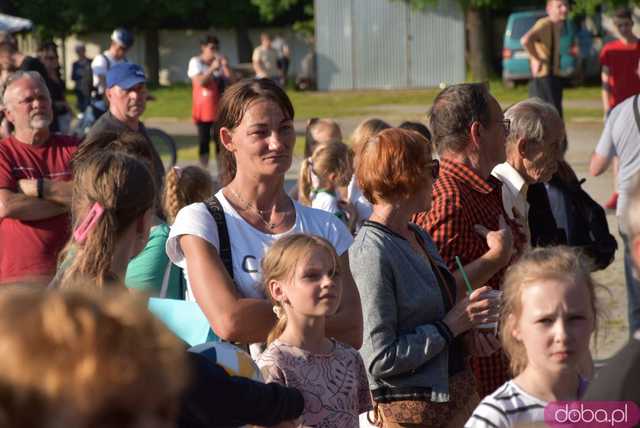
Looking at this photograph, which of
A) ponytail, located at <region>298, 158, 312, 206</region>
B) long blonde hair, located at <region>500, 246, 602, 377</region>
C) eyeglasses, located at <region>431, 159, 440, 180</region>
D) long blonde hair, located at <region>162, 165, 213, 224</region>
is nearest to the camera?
long blonde hair, located at <region>500, 246, 602, 377</region>

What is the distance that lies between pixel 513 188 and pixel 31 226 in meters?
2.44

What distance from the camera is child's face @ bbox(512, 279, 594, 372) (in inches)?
124

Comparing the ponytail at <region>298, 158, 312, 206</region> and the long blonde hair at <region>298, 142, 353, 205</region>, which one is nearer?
the long blonde hair at <region>298, 142, 353, 205</region>

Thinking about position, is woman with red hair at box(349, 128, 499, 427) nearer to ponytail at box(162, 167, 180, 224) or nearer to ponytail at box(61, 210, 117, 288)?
ponytail at box(61, 210, 117, 288)

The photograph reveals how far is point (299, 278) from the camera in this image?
3.87 m

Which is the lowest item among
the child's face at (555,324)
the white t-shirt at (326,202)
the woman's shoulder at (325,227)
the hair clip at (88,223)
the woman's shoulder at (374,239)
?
the white t-shirt at (326,202)

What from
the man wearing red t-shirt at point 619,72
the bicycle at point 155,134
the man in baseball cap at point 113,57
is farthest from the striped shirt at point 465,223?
the man wearing red t-shirt at point 619,72

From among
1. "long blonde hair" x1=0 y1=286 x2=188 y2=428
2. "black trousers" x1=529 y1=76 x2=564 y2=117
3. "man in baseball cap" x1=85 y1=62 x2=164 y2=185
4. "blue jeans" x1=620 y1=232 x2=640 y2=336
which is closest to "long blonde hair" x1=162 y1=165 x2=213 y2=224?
"man in baseball cap" x1=85 y1=62 x2=164 y2=185

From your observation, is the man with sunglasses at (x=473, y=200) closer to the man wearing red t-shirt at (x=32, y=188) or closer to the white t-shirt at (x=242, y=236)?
the white t-shirt at (x=242, y=236)

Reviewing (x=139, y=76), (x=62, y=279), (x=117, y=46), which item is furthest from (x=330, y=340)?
(x=117, y=46)

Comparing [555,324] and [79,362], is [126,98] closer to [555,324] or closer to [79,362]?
[555,324]

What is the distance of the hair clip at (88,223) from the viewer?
11.8ft

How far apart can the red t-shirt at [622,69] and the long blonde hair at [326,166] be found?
25.8 feet

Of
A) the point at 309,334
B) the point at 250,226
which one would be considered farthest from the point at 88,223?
the point at 309,334
